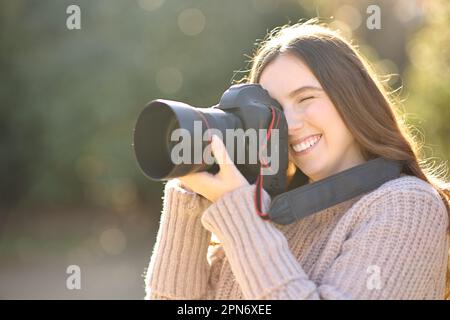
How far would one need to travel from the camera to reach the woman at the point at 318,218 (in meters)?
1.35

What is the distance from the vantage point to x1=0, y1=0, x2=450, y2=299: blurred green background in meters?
5.07

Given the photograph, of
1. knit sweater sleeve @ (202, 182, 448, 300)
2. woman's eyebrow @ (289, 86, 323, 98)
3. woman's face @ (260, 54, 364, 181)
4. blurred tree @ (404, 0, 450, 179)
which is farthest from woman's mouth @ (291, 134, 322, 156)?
blurred tree @ (404, 0, 450, 179)

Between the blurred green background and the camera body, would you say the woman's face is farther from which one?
the blurred green background

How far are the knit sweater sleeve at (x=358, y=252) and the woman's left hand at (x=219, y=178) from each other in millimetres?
20

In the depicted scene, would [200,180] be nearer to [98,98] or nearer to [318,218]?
[318,218]

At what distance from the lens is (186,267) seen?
5.45 feet

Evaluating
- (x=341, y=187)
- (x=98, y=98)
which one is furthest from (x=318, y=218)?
(x=98, y=98)

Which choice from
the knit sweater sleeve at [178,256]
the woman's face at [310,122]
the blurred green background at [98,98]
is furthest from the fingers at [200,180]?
the blurred green background at [98,98]

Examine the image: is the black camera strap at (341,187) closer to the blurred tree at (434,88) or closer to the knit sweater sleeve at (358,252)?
the knit sweater sleeve at (358,252)

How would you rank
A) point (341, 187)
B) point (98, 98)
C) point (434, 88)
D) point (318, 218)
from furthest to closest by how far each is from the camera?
1. point (98, 98)
2. point (434, 88)
3. point (318, 218)
4. point (341, 187)

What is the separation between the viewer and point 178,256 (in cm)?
166

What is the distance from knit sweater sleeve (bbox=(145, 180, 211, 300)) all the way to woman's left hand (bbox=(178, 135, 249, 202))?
0.65 ft

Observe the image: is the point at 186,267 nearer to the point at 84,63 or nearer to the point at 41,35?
the point at 84,63

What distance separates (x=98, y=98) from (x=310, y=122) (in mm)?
3716
